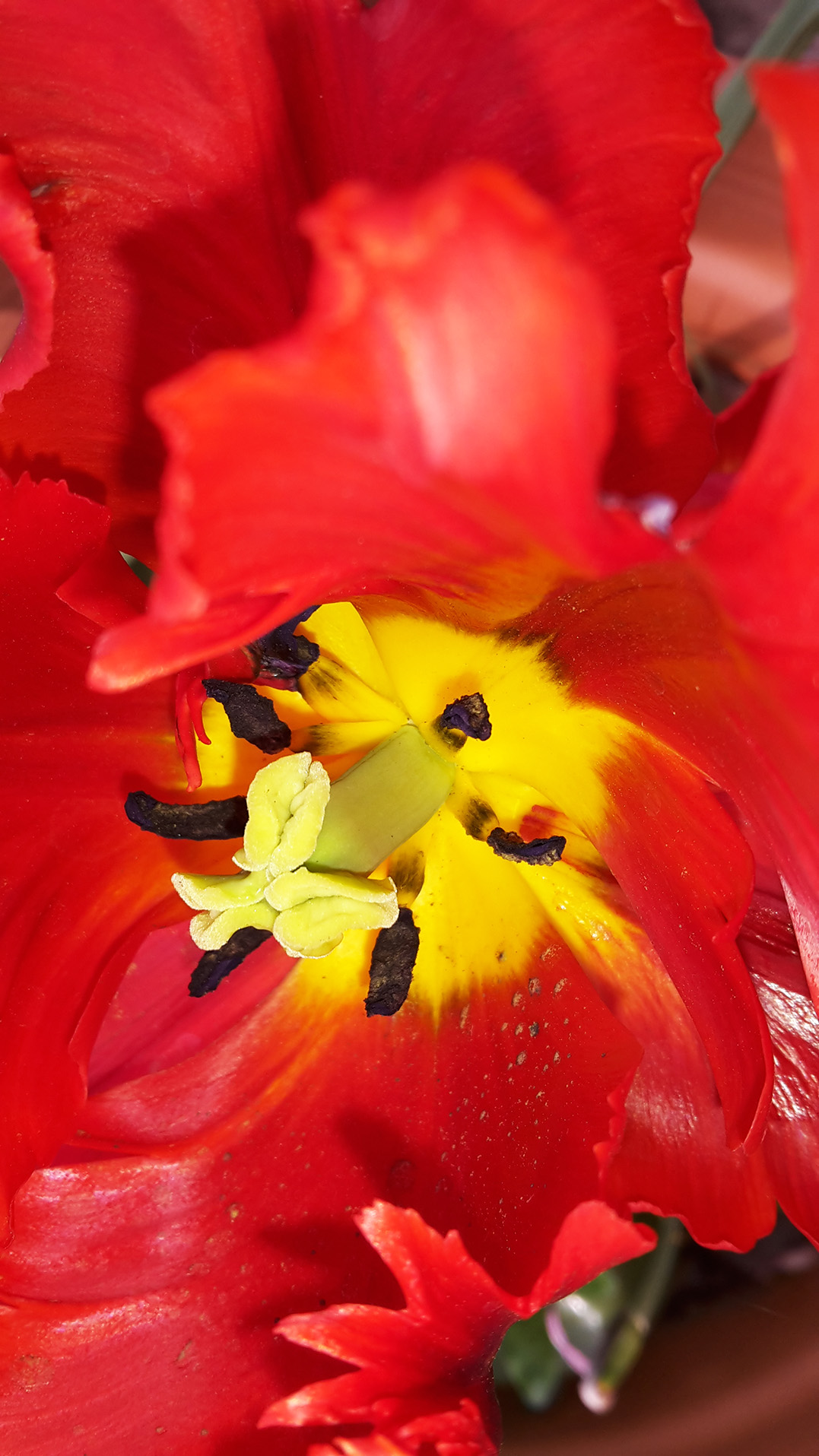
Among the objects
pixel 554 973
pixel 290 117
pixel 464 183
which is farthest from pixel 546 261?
pixel 554 973

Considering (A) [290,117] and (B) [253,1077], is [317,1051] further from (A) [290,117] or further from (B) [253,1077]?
(A) [290,117]

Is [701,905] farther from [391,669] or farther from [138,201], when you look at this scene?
[138,201]

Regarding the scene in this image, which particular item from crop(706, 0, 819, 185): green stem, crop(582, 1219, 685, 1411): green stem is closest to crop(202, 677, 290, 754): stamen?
crop(706, 0, 819, 185): green stem

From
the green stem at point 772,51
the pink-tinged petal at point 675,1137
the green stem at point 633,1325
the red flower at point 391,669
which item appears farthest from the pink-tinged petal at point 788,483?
the green stem at point 633,1325

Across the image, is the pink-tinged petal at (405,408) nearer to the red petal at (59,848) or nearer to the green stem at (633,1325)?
the red petal at (59,848)

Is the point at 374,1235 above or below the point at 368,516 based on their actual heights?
below

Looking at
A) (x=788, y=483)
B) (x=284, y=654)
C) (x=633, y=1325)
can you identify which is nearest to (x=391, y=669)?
(x=284, y=654)
